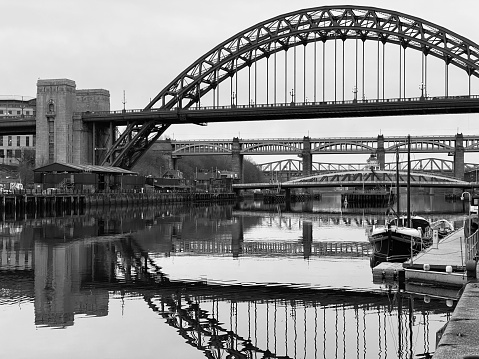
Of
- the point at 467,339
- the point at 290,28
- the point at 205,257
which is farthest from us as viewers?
the point at 290,28

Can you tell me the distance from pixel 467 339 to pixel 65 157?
254 feet

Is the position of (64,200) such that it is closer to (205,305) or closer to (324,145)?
(205,305)

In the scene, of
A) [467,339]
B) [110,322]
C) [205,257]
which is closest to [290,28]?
[205,257]

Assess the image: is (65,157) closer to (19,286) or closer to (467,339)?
(19,286)

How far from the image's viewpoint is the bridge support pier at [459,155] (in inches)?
5861

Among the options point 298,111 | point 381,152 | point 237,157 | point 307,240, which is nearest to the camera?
point 307,240

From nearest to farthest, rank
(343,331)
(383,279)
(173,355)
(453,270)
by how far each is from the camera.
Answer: (173,355), (343,331), (453,270), (383,279)

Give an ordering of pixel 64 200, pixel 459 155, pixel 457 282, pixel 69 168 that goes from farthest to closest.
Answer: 1. pixel 459 155
2. pixel 69 168
3. pixel 64 200
4. pixel 457 282

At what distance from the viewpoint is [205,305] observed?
2159cm

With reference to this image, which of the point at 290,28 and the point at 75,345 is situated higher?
the point at 290,28

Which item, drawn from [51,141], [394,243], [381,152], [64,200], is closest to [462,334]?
[394,243]

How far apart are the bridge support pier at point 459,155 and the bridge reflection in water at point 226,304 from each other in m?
117

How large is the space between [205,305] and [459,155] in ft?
447

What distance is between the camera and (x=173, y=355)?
54.2ft
